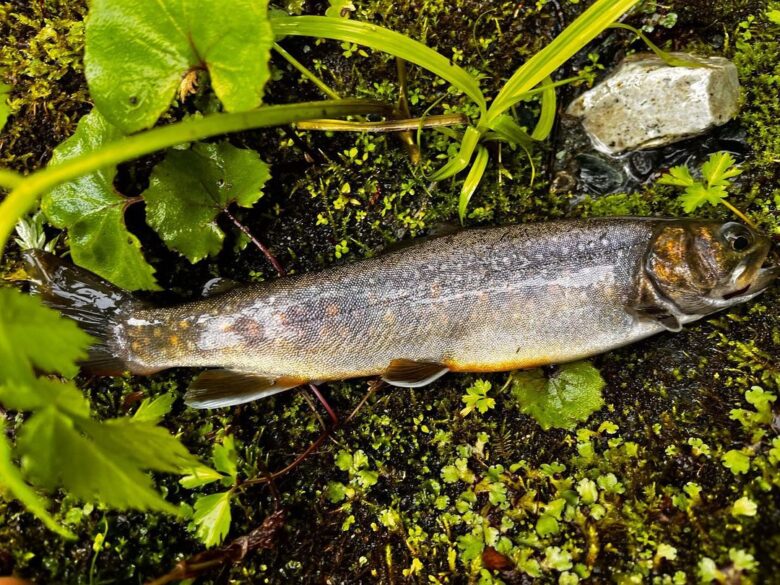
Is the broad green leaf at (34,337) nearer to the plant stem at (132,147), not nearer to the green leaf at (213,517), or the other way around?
the plant stem at (132,147)

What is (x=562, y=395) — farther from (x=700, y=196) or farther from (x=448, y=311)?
(x=700, y=196)

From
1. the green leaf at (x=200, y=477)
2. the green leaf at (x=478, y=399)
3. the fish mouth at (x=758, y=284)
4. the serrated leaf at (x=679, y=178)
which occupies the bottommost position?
the green leaf at (x=200, y=477)

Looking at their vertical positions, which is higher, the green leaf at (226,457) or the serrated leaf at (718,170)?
the serrated leaf at (718,170)

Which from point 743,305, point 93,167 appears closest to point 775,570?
point 743,305

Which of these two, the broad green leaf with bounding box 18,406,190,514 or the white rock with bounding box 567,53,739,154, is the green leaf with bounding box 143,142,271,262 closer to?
the broad green leaf with bounding box 18,406,190,514

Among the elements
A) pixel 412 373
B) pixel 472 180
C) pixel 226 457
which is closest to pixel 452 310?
pixel 412 373

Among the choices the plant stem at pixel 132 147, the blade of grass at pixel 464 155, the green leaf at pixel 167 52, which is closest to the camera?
the plant stem at pixel 132 147

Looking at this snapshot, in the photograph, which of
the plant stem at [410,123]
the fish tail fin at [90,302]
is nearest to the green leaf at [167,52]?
the plant stem at [410,123]

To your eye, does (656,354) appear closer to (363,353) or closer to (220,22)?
(363,353)
